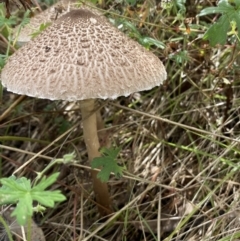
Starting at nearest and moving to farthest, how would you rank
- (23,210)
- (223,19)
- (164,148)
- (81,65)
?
1. (23,210)
2. (81,65)
3. (223,19)
4. (164,148)

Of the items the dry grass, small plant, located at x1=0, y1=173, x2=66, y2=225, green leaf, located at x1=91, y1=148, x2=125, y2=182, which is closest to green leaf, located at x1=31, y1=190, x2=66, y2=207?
small plant, located at x1=0, y1=173, x2=66, y2=225

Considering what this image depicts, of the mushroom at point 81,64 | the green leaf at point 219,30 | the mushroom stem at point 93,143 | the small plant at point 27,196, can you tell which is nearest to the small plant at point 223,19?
the green leaf at point 219,30

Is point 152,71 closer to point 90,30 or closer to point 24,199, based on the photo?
point 90,30

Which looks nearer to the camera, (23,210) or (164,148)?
(23,210)

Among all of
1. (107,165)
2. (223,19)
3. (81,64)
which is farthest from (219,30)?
(107,165)

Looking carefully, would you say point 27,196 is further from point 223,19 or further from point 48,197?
point 223,19

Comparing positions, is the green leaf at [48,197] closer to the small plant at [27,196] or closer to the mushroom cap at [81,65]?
the small plant at [27,196]

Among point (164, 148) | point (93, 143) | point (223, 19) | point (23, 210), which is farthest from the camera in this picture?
point (164, 148)
